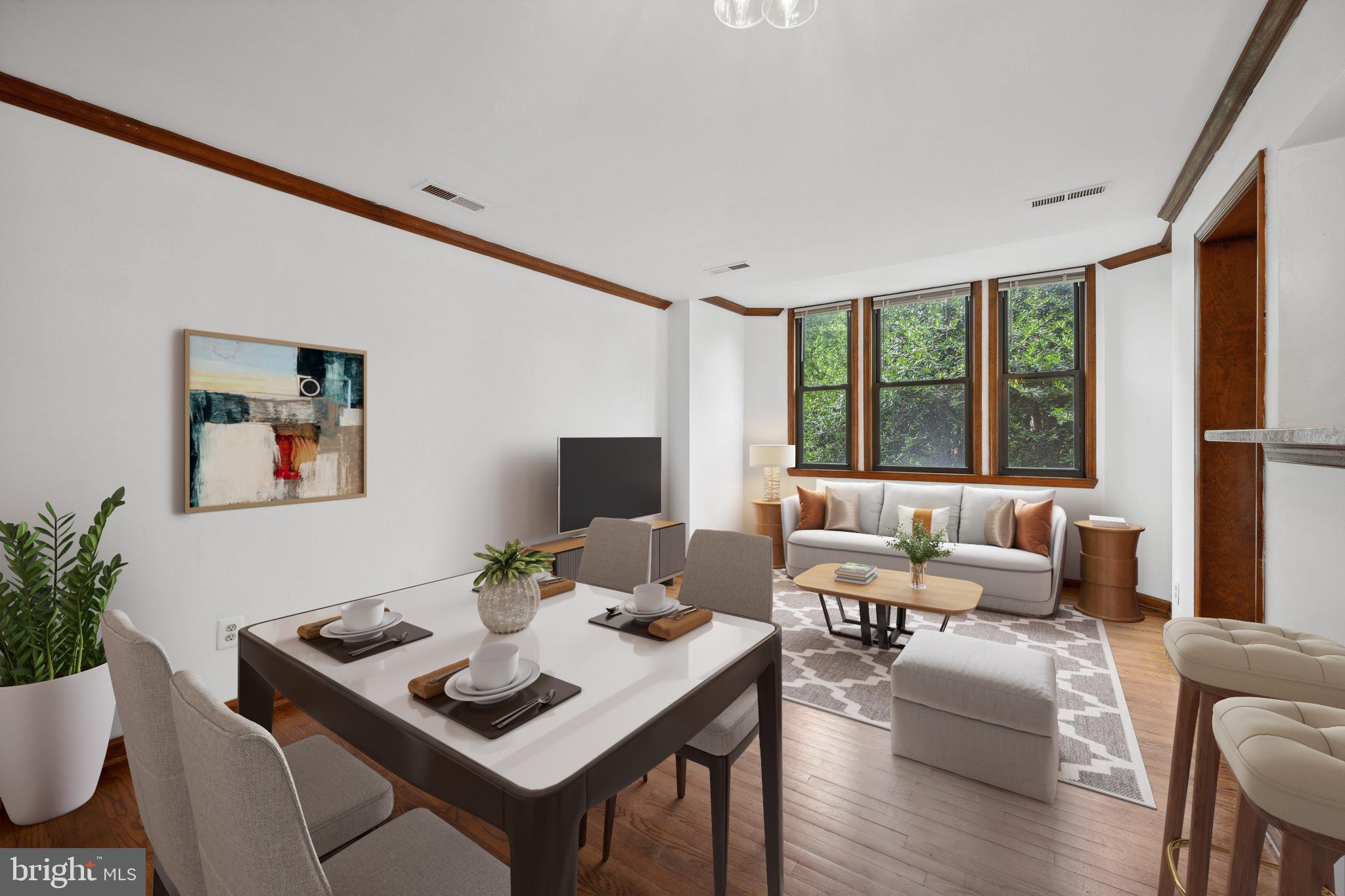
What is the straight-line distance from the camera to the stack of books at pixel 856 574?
355cm

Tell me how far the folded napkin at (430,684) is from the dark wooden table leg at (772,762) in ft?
2.66

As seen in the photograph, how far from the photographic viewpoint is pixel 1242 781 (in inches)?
34.3

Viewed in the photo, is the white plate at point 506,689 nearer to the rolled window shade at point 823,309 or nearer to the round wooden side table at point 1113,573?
the round wooden side table at point 1113,573

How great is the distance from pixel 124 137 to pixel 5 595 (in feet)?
5.84

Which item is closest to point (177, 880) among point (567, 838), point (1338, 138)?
point (567, 838)

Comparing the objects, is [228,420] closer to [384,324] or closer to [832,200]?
A: [384,324]

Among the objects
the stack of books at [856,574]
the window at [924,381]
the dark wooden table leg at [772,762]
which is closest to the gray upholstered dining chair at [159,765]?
the dark wooden table leg at [772,762]

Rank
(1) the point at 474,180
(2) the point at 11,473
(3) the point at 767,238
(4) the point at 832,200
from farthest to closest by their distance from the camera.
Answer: (3) the point at 767,238
(4) the point at 832,200
(1) the point at 474,180
(2) the point at 11,473

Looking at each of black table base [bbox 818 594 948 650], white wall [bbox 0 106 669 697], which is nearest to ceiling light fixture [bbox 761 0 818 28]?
white wall [bbox 0 106 669 697]

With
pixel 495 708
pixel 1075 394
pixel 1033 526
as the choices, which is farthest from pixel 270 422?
pixel 1075 394

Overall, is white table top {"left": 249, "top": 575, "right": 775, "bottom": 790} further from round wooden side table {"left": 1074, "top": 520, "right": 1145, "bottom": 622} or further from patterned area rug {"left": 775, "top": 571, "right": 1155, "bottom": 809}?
round wooden side table {"left": 1074, "top": 520, "right": 1145, "bottom": 622}

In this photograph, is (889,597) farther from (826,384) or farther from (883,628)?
(826,384)

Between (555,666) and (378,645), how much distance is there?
497 mm

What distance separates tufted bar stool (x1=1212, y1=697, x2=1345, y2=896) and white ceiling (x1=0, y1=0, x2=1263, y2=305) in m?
1.92
